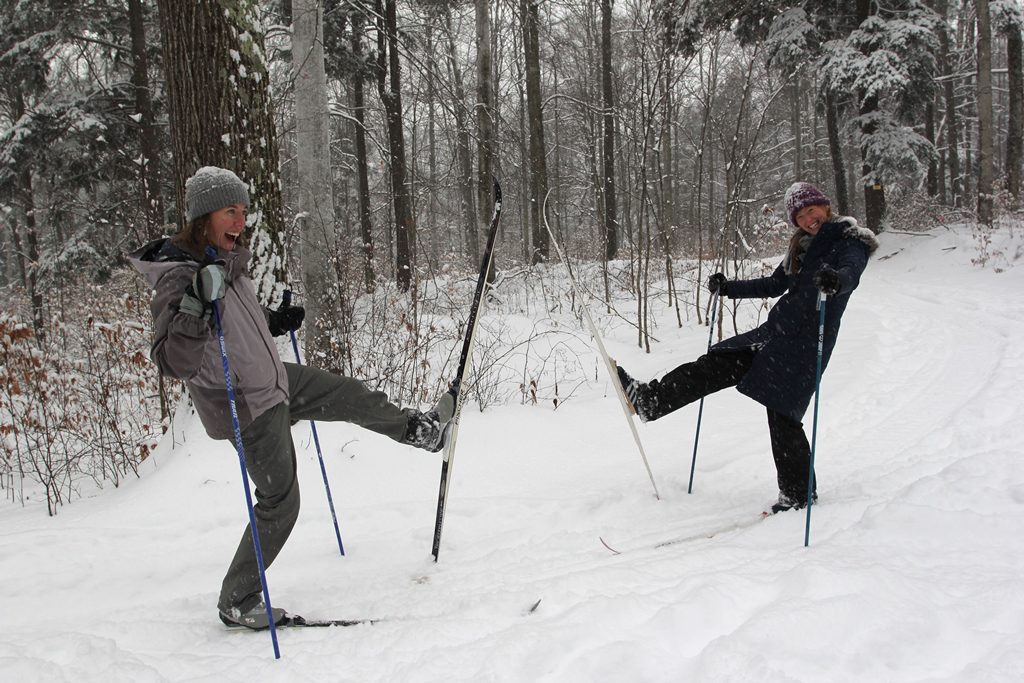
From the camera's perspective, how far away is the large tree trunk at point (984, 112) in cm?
1423

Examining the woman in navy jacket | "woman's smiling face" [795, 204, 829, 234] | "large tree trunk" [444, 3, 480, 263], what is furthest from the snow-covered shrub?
"woman's smiling face" [795, 204, 829, 234]

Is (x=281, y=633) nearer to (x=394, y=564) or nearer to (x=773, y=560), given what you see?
(x=394, y=564)

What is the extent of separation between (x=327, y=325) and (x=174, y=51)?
2.44 meters

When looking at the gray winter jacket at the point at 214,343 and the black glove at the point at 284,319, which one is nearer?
the gray winter jacket at the point at 214,343

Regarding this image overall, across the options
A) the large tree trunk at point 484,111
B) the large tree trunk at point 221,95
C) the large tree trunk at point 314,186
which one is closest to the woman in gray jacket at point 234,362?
the large tree trunk at point 221,95

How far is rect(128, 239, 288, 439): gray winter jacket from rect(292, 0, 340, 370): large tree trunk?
286cm

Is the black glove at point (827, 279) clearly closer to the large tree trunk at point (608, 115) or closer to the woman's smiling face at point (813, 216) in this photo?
the woman's smiling face at point (813, 216)

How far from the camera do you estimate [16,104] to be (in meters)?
15.1

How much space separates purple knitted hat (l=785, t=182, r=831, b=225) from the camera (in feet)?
11.7

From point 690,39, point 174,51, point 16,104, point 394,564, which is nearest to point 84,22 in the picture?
point 16,104

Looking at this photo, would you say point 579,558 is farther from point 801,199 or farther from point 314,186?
point 314,186

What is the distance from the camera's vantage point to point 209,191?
265 cm

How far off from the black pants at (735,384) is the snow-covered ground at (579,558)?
210 millimetres

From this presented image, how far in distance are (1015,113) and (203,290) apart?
2007cm
